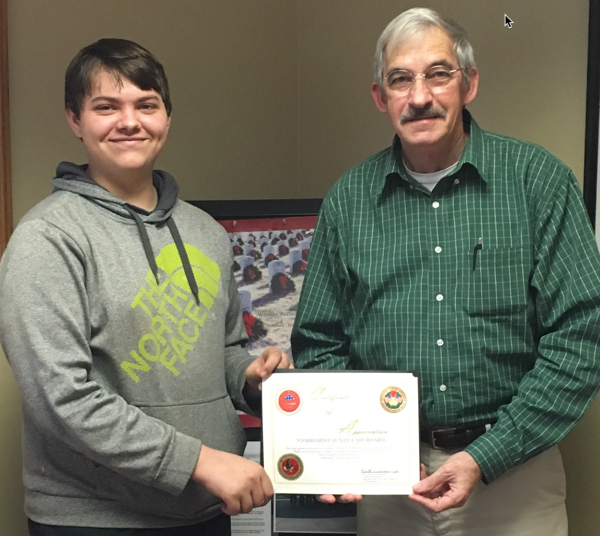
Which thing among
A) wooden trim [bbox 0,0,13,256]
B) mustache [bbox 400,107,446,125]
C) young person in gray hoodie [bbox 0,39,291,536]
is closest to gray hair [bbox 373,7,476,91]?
mustache [bbox 400,107,446,125]

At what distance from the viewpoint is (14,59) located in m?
2.15

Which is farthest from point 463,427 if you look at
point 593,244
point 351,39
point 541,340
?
point 351,39

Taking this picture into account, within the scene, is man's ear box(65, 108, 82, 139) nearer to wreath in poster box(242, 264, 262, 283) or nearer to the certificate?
the certificate

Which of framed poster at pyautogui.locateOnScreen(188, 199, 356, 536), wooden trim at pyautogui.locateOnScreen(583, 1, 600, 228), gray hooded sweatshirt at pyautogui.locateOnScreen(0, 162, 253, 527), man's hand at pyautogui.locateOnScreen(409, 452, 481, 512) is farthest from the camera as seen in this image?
framed poster at pyautogui.locateOnScreen(188, 199, 356, 536)

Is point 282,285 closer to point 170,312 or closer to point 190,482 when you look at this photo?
point 170,312

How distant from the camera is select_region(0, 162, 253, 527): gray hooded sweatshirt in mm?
1384

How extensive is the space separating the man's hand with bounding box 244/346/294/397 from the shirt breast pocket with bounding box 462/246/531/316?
43 cm

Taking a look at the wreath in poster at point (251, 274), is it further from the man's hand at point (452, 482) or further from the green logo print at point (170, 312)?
the man's hand at point (452, 482)

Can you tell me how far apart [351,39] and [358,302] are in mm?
1506

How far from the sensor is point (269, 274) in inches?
90.7

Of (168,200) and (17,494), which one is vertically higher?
(168,200)

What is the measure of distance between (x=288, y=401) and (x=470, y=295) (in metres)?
0.46

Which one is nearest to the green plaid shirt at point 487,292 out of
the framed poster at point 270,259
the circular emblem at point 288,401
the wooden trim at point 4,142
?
the circular emblem at point 288,401

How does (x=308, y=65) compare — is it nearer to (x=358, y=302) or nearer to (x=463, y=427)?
(x=358, y=302)
